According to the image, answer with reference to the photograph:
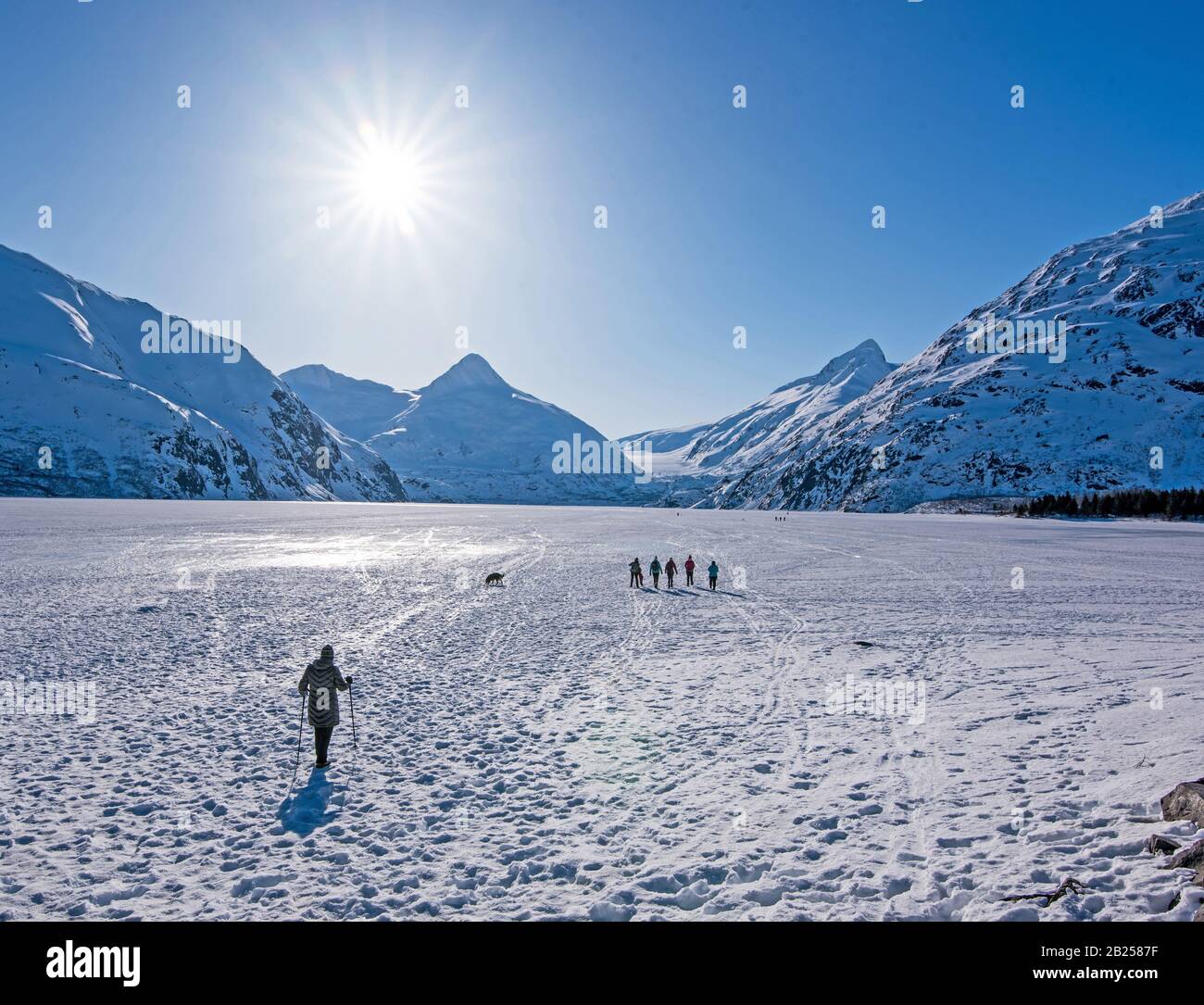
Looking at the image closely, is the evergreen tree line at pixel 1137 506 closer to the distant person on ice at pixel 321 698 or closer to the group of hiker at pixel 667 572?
the group of hiker at pixel 667 572

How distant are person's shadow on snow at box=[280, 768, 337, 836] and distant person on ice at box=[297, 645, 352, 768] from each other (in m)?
0.54

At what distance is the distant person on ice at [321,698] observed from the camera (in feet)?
35.1

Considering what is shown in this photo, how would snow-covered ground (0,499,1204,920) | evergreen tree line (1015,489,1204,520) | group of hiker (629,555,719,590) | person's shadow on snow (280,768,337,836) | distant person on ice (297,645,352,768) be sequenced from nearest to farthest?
snow-covered ground (0,499,1204,920) < person's shadow on snow (280,768,337,836) < distant person on ice (297,645,352,768) < group of hiker (629,555,719,590) < evergreen tree line (1015,489,1204,520)

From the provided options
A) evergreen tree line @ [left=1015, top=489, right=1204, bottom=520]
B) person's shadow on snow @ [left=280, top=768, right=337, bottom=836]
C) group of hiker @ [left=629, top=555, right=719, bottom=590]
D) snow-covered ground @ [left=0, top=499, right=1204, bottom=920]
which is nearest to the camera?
snow-covered ground @ [left=0, top=499, right=1204, bottom=920]

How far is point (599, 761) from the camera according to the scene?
11086 mm

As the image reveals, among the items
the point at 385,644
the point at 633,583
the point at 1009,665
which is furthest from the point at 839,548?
the point at 385,644

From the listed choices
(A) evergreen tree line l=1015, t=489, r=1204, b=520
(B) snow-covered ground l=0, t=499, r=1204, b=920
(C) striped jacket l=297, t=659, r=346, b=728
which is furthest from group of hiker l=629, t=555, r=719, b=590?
(A) evergreen tree line l=1015, t=489, r=1204, b=520

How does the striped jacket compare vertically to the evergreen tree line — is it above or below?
below

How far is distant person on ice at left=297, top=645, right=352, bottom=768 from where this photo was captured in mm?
10688

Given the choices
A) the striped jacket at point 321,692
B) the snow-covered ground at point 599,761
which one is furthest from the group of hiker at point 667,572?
the striped jacket at point 321,692

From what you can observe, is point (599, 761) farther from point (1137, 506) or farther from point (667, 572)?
point (1137, 506)

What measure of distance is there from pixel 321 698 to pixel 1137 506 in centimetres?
13969

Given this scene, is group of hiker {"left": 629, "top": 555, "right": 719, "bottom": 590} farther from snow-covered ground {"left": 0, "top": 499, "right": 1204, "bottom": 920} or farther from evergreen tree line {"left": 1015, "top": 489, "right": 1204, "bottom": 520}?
evergreen tree line {"left": 1015, "top": 489, "right": 1204, "bottom": 520}
